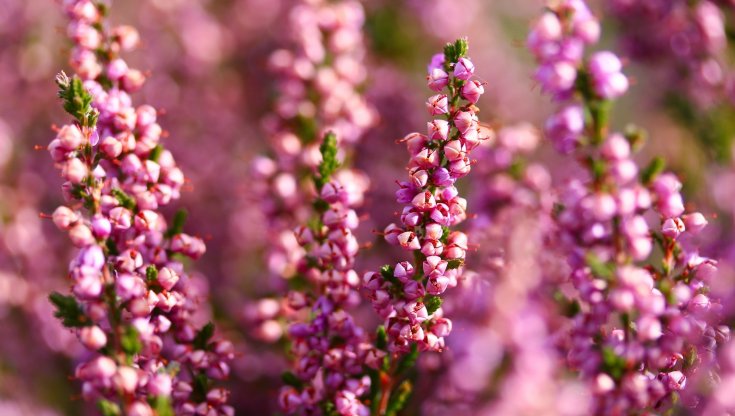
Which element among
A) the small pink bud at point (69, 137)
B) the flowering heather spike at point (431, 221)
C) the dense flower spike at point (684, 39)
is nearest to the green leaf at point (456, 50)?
the flowering heather spike at point (431, 221)

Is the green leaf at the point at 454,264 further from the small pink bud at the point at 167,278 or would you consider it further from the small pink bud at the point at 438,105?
the small pink bud at the point at 167,278

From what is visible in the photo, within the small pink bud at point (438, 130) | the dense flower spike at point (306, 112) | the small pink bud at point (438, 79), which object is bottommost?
the small pink bud at point (438, 130)

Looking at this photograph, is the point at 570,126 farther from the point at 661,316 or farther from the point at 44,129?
the point at 44,129

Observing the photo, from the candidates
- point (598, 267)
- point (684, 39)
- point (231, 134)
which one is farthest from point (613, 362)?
point (231, 134)

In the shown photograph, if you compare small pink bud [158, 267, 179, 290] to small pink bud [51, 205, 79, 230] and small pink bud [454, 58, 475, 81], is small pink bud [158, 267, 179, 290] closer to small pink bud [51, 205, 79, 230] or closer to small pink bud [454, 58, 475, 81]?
small pink bud [51, 205, 79, 230]

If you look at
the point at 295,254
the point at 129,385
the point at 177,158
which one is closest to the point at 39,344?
the point at 177,158

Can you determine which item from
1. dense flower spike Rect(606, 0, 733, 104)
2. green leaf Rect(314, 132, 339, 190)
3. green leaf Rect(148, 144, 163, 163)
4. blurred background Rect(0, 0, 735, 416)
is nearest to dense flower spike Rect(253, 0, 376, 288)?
blurred background Rect(0, 0, 735, 416)
